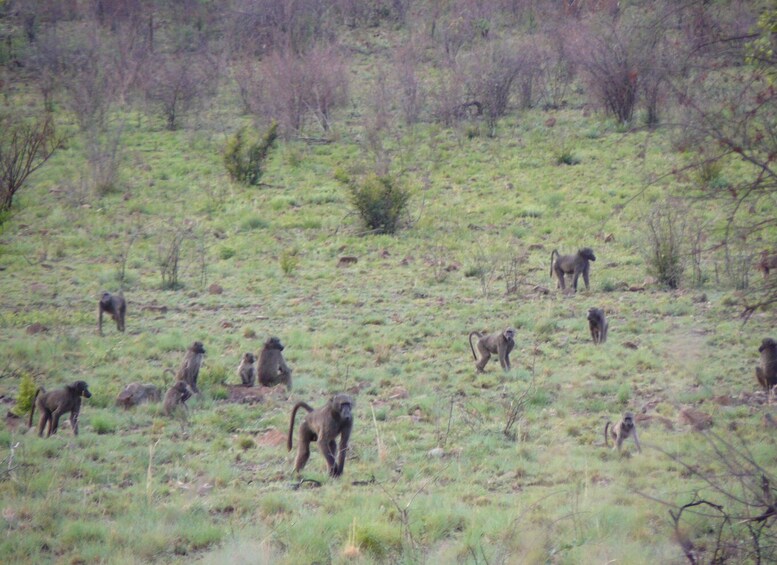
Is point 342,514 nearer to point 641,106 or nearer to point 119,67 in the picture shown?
point 641,106

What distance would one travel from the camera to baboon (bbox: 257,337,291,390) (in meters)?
9.52

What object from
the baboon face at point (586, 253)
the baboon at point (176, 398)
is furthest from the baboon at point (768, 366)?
the baboon at point (176, 398)

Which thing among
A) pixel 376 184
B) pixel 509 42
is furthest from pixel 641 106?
pixel 376 184

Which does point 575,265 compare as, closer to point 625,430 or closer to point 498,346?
point 498,346

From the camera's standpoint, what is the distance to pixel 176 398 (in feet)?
27.8

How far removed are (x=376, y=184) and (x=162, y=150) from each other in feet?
28.8

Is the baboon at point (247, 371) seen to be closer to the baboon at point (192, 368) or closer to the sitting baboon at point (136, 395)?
the baboon at point (192, 368)

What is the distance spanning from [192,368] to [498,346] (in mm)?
3386

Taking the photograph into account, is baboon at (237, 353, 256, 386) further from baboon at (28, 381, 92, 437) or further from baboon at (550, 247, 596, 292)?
baboon at (550, 247, 596, 292)

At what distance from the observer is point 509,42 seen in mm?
29453

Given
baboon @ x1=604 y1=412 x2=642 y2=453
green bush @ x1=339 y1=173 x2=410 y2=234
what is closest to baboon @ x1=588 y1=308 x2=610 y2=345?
baboon @ x1=604 y1=412 x2=642 y2=453

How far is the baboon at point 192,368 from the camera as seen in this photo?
9180 millimetres

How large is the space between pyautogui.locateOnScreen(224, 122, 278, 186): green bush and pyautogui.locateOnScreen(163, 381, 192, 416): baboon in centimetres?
1345

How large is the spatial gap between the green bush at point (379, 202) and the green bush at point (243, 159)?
4135 mm
